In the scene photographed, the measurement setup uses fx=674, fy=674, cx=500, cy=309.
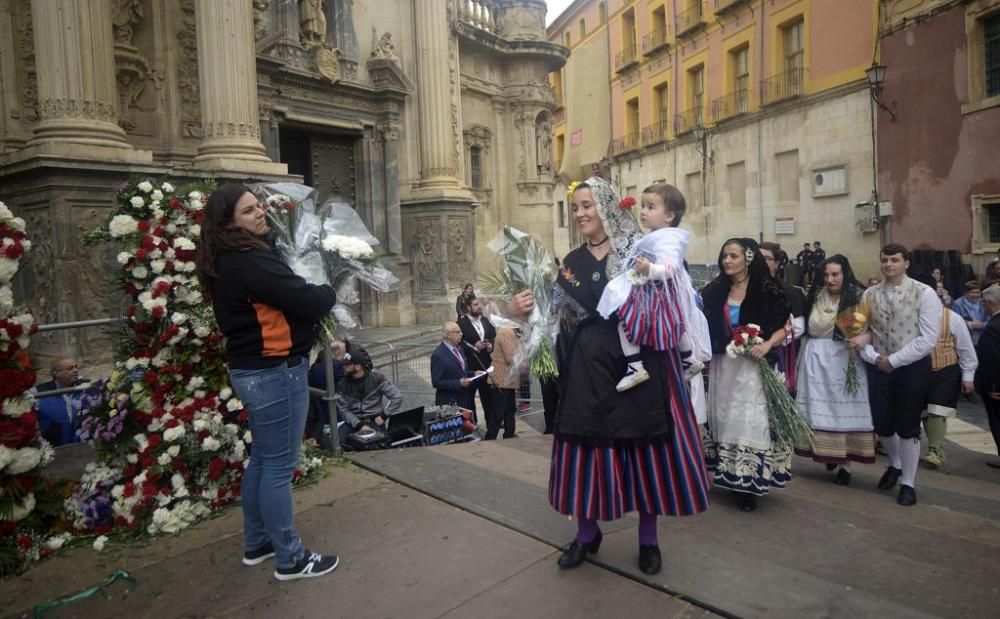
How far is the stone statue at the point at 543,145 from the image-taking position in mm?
20156

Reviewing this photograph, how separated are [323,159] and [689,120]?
19.8m

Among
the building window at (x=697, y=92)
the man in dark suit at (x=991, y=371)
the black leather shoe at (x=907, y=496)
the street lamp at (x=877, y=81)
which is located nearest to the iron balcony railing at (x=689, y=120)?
the building window at (x=697, y=92)

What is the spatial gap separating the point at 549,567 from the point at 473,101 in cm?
1702

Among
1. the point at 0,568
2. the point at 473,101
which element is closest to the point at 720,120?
the point at 473,101

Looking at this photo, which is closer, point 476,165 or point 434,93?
point 434,93

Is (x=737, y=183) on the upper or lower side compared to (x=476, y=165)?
upper

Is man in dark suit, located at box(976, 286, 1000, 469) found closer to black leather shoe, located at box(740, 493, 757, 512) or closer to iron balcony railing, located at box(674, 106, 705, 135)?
black leather shoe, located at box(740, 493, 757, 512)

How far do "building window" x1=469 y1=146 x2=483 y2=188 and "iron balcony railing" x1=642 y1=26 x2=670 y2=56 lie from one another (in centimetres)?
1627

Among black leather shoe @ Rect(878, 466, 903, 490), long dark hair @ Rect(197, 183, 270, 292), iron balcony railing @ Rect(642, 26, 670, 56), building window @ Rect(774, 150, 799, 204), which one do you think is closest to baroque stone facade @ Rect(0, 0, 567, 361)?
long dark hair @ Rect(197, 183, 270, 292)

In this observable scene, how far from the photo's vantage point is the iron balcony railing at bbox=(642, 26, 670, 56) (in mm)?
31453

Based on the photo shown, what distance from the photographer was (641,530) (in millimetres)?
3266

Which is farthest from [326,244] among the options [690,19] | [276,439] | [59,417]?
[690,19]

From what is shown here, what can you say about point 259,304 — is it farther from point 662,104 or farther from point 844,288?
point 662,104

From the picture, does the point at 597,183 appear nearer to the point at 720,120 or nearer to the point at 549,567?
the point at 549,567
